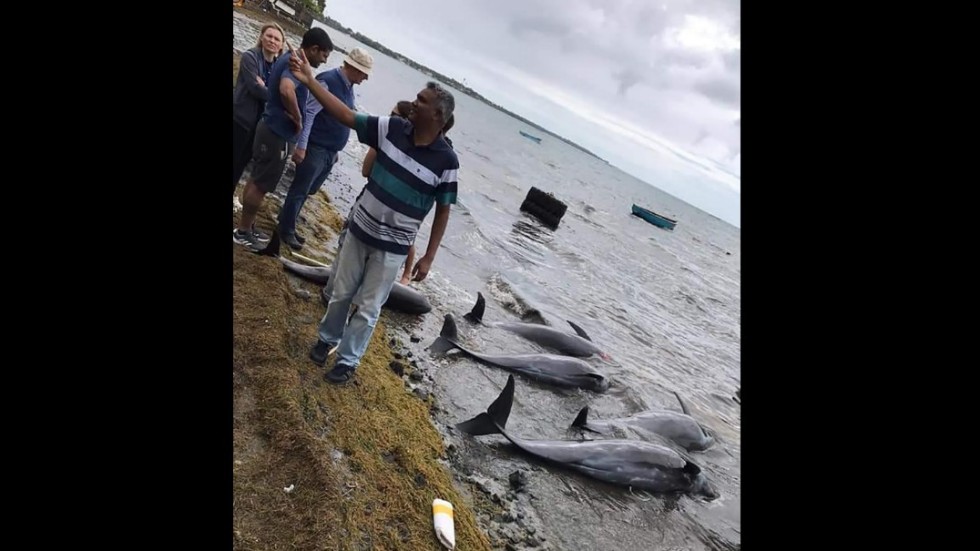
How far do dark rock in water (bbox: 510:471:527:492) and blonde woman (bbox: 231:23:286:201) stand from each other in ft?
17.0

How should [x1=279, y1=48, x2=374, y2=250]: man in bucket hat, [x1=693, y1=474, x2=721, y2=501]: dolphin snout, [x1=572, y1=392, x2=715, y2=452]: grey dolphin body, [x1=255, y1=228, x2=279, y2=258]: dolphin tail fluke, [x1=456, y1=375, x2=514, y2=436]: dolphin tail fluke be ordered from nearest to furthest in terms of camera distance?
1. [x1=456, y1=375, x2=514, y2=436]: dolphin tail fluke
2. [x1=279, y1=48, x2=374, y2=250]: man in bucket hat
3. [x1=255, y1=228, x2=279, y2=258]: dolphin tail fluke
4. [x1=693, y1=474, x2=721, y2=501]: dolphin snout
5. [x1=572, y1=392, x2=715, y2=452]: grey dolphin body

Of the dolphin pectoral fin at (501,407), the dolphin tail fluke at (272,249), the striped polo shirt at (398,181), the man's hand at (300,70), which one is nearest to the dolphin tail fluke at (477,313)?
the dolphin pectoral fin at (501,407)

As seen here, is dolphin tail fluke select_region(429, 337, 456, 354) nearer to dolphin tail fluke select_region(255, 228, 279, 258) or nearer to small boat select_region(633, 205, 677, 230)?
dolphin tail fluke select_region(255, 228, 279, 258)

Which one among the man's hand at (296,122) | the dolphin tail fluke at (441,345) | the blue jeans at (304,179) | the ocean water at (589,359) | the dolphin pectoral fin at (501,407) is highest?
the man's hand at (296,122)

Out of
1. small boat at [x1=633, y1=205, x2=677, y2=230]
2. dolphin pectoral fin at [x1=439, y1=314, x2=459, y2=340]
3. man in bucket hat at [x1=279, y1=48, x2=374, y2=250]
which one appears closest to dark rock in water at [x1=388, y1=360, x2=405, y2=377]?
dolphin pectoral fin at [x1=439, y1=314, x2=459, y2=340]

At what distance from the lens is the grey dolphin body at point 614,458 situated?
6438 mm

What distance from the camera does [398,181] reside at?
15.4 ft

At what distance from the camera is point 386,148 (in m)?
4.68

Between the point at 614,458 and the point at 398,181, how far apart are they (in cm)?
472

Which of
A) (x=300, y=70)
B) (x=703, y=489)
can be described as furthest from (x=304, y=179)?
(x=703, y=489)

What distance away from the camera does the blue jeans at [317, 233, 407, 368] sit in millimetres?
5016

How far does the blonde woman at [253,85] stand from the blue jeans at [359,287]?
281 cm

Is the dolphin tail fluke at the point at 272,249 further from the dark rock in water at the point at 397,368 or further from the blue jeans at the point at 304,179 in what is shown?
the dark rock in water at the point at 397,368
